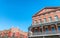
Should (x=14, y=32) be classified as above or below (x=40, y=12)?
below

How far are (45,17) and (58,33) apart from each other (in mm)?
8109

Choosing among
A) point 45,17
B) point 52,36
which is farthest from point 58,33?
point 45,17

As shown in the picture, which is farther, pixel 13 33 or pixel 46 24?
pixel 13 33

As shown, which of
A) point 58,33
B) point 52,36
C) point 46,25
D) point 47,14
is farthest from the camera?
point 47,14

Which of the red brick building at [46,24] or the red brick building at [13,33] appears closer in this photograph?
the red brick building at [46,24]

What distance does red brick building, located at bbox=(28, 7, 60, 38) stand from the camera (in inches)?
1176

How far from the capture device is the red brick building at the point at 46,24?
29.9m

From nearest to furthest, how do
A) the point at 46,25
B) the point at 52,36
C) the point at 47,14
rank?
1. the point at 52,36
2. the point at 46,25
3. the point at 47,14

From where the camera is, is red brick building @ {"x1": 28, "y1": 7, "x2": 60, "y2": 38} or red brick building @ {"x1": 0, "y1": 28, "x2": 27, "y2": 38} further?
red brick building @ {"x1": 0, "y1": 28, "x2": 27, "y2": 38}

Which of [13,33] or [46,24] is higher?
[46,24]

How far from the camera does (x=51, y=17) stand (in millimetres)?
33375

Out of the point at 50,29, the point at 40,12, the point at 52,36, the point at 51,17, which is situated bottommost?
the point at 52,36

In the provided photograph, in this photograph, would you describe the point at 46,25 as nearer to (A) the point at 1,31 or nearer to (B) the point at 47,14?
(B) the point at 47,14

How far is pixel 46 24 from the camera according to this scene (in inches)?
1234
